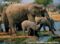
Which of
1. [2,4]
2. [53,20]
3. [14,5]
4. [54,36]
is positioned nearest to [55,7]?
[53,20]

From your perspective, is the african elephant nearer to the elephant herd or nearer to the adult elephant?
the elephant herd

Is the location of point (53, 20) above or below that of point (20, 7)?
below

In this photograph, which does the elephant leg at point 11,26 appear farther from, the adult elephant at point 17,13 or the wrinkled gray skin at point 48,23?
the wrinkled gray skin at point 48,23

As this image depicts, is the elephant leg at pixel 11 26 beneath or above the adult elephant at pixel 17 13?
beneath

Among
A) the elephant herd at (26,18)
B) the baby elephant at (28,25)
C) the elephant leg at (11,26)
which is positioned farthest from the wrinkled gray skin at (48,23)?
the elephant leg at (11,26)

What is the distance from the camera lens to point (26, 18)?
9.57 ft

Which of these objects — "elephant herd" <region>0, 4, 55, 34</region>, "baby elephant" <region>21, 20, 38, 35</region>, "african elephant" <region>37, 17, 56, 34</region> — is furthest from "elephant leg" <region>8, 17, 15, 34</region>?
"african elephant" <region>37, 17, 56, 34</region>

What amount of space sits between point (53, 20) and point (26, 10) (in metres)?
0.43

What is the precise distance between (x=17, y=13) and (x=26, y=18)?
0.16 meters

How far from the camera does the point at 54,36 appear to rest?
9.51 feet

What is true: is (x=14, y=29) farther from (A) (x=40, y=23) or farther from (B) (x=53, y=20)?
(B) (x=53, y=20)

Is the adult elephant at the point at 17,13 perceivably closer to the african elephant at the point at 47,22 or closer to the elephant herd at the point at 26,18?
the elephant herd at the point at 26,18

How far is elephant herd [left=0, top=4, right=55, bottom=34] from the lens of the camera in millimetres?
2911

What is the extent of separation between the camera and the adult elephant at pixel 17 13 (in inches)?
115
